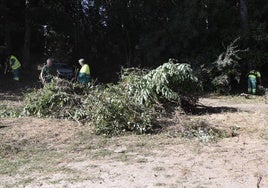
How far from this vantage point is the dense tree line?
2198 cm

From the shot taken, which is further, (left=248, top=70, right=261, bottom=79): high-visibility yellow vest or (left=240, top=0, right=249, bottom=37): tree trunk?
(left=240, top=0, right=249, bottom=37): tree trunk

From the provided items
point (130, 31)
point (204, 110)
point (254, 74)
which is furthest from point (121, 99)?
point (130, 31)

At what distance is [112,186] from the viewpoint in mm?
6613

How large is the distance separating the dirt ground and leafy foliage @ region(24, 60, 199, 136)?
46cm

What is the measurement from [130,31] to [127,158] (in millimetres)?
19524

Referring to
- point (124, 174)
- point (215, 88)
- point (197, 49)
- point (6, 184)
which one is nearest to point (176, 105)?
point (124, 174)

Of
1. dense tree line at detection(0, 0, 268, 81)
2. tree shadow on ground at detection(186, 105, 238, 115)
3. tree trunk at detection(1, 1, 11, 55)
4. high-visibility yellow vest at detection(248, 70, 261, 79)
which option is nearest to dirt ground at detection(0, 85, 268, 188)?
tree shadow on ground at detection(186, 105, 238, 115)

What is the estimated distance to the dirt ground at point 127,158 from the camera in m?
6.85

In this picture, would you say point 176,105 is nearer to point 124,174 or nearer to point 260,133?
point 260,133

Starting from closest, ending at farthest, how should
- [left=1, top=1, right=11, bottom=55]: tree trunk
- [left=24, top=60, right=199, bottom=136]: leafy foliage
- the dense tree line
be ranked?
1. [left=24, top=60, right=199, bottom=136]: leafy foliage
2. the dense tree line
3. [left=1, top=1, right=11, bottom=55]: tree trunk

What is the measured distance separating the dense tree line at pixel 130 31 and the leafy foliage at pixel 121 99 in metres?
9.21

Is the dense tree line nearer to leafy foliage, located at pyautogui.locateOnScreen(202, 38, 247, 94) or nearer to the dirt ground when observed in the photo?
leafy foliage, located at pyautogui.locateOnScreen(202, 38, 247, 94)

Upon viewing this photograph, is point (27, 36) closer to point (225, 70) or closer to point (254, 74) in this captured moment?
point (225, 70)

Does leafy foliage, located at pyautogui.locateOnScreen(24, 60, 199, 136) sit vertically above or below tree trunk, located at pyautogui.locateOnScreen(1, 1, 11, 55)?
below
